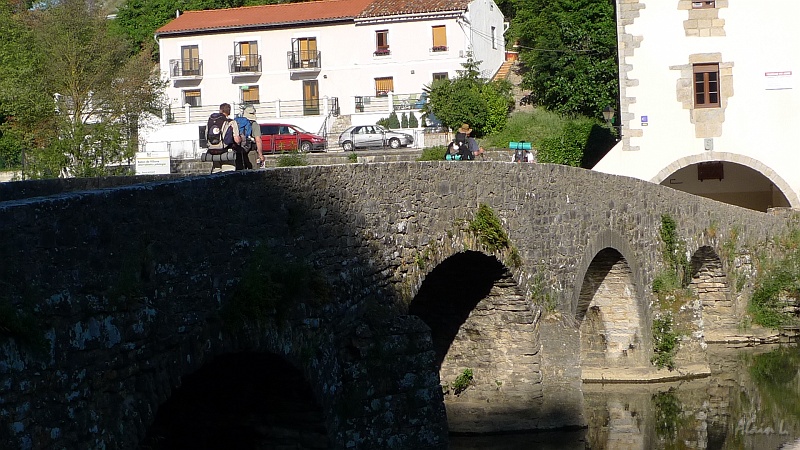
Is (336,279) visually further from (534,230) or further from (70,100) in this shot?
(70,100)

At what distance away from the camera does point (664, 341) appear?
19516mm

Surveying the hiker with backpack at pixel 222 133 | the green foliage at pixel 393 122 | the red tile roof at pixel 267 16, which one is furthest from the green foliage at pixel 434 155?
the red tile roof at pixel 267 16

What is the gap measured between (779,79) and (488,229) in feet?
49.8

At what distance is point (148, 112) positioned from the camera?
124 feet

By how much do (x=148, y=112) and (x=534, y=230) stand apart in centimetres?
2457

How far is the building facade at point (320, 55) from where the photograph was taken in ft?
139

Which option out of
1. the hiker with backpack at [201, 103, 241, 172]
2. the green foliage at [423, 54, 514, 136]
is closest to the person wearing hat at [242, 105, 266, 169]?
the hiker with backpack at [201, 103, 241, 172]

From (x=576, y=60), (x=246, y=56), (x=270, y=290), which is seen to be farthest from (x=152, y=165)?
(x=246, y=56)

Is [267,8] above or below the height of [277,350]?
above

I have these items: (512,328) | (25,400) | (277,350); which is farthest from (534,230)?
(25,400)

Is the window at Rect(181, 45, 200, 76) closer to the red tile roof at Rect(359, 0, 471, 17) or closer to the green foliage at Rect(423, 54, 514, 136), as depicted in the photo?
the red tile roof at Rect(359, 0, 471, 17)

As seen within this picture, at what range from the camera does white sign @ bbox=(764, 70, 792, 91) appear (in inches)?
1060

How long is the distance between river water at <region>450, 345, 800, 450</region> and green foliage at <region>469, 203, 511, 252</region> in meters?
2.59

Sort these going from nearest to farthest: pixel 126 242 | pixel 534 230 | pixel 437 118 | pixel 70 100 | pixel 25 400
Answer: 1. pixel 25 400
2. pixel 126 242
3. pixel 534 230
4. pixel 70 100
5. pixel 437 118
